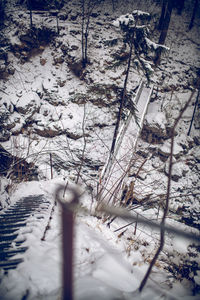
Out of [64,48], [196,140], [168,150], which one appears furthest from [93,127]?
[196,140]

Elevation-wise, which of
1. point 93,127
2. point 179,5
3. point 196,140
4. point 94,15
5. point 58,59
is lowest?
point 196,140

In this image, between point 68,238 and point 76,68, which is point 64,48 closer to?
point 76,68

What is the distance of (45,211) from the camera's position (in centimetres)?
253

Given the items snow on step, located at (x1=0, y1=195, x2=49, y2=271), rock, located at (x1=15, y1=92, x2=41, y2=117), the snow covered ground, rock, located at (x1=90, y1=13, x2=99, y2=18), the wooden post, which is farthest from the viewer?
rock, located at (x1=90, y1=13, x2=99, y2=18)

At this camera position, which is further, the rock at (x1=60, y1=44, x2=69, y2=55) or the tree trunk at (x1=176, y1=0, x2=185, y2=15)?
the tree trunk at (x1=176, y1=0, x2=185, y2=15)

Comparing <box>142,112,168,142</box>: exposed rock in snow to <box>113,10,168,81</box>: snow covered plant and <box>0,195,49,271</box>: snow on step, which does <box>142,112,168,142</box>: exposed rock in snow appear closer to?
<box>113,10,168,81</box>: snow covered plant

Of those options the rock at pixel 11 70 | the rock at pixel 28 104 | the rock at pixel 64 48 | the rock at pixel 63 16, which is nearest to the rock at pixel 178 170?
the rock at pixel 28 104

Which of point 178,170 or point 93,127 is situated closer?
point 178,170

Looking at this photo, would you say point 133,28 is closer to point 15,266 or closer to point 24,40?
point 15,266

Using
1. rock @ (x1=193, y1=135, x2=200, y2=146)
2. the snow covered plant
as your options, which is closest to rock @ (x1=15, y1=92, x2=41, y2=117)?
the snow covered plant

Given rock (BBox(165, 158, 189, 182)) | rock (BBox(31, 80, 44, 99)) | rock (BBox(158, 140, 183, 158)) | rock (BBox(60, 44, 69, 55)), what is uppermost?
rock (BBox(60, 44, 69, 55))

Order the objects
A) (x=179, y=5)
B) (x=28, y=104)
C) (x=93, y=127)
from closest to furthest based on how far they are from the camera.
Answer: (x=28, y=104)
(x=93, y=127)
(x=179, y=5)

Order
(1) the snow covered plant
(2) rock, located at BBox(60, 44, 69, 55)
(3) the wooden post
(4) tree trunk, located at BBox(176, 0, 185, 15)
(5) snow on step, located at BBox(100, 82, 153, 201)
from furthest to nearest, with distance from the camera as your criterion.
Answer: (4) tree trunk, located at BBox(176, 0, 185, 15), (2) rock, located at BBox(60, 44, 69, 55), (5) snow on step, located at BBox(100, 82, 153, 201), (1) the snow covered plant, (3) the wooden post

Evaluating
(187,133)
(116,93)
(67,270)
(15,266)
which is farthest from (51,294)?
(187,133)
